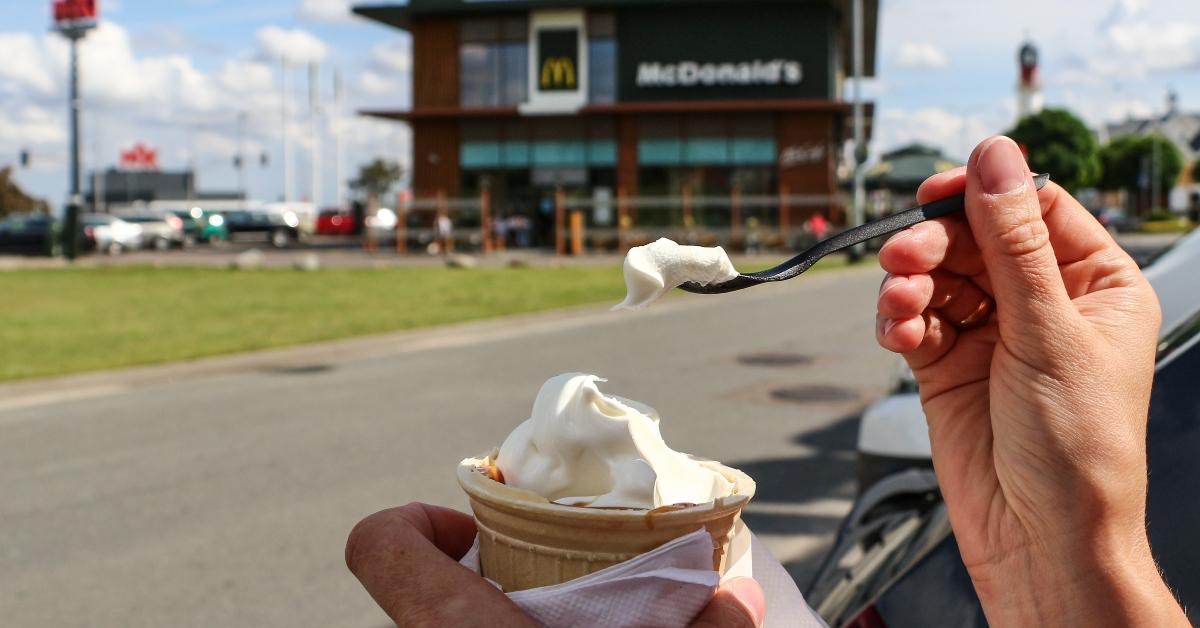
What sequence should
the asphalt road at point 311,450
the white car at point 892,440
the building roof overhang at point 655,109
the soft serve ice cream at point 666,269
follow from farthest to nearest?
1. the building roof overhang at point 655,109
2. the asphalt road at point 311,450
3. the white car at point 892,440
4. the soft serve ice cream at point 666,269

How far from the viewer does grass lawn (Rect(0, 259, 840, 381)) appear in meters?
14.1

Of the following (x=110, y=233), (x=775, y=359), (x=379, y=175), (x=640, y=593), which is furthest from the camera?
(x=379, y=175)

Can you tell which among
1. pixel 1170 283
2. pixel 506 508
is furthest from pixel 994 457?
pixel 1170 283

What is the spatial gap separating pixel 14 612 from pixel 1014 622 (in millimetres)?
4665

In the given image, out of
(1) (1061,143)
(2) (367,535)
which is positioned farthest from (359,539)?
(1) (1061,143)

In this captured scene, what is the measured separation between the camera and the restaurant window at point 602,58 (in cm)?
4447

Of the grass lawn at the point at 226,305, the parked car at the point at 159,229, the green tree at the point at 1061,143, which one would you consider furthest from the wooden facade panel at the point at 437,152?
the green tree at the point at 1061,143

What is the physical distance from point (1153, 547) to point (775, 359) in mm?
10930

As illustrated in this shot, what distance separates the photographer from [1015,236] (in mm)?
1474

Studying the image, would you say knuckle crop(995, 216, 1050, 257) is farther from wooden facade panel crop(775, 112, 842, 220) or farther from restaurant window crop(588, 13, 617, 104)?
restaurant window crop(588, 13, 617, 104)

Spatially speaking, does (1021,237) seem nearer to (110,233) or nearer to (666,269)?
(666,269)

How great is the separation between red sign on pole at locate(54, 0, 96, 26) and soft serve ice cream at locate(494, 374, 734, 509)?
43424mm

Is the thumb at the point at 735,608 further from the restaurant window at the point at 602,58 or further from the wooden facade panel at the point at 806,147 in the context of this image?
the restaurant window at the point at 602,58

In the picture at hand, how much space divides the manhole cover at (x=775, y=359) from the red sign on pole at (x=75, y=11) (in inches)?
1381
